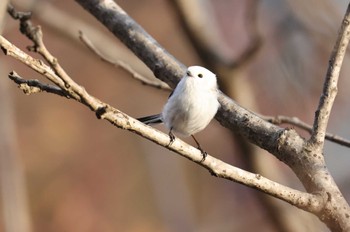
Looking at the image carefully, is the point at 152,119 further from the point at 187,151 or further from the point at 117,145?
the point at 117,145

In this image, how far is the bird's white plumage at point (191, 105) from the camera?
37.9 inches

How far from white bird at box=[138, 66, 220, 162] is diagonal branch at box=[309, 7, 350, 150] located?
0.18 meters

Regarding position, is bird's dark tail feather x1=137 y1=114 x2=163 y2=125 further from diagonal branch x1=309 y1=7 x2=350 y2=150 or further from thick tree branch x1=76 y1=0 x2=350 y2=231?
diagonal branch x1=309 y1=7 x2=350 y2=150

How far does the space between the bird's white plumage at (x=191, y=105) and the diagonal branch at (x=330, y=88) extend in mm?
183

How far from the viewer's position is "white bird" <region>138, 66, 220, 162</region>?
3.16ft

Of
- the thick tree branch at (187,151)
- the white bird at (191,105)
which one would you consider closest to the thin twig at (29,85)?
the thick tree branch at (187,151)

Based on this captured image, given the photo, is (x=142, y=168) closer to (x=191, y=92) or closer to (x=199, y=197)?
(x=199, y=197)

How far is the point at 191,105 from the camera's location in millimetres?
976

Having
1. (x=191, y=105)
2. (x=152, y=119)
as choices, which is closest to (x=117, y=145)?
(x=152, y=119)

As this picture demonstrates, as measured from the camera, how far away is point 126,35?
117 cm

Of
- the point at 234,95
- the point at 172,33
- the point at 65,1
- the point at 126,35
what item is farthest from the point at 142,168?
the point at 126,35

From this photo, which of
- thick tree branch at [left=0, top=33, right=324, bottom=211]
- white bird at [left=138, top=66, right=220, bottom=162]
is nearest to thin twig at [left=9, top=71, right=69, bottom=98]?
thick tree branch at [left=0, top=33, right=324, bottom=211]

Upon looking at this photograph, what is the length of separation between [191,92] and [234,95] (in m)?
0.52

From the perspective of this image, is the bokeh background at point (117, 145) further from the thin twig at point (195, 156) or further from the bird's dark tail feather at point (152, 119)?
the thin twig at point (195, 156)
